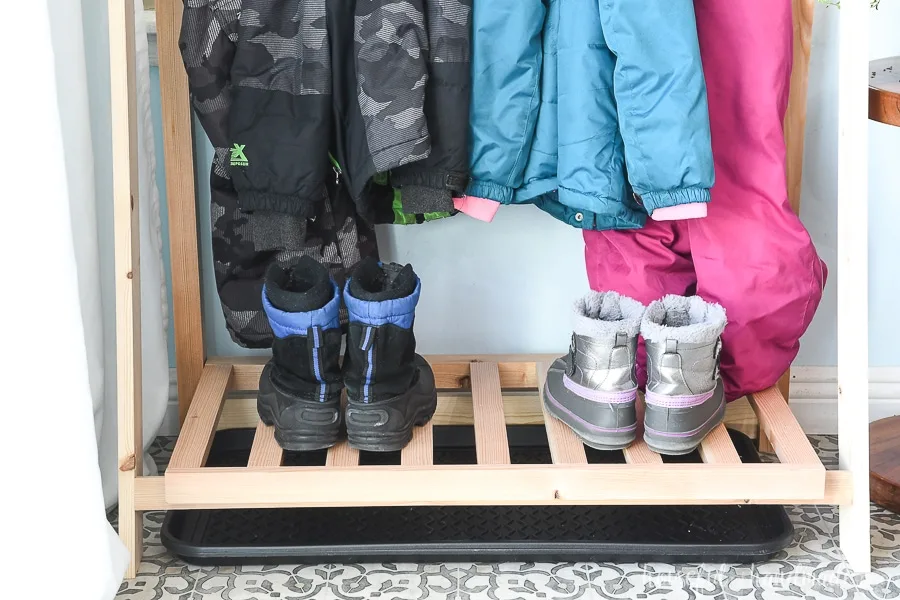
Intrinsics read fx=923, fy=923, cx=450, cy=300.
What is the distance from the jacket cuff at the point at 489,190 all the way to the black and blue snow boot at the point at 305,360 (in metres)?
0.24

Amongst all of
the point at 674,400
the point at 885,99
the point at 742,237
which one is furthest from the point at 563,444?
the point at 885,99

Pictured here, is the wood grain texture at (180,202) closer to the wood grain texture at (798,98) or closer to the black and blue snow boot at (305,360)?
the black and blue snow boot at (305,360)

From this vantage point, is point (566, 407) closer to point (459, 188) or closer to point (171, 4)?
point (459, 188)

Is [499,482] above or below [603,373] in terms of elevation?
below

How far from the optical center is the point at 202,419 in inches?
53.3

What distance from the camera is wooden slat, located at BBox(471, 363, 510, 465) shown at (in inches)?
49.3

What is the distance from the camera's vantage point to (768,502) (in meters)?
1.22

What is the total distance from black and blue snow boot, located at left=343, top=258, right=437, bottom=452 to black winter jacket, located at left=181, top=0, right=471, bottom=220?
129 millimetres

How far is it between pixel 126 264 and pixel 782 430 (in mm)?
932

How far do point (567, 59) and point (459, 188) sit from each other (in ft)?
0.72

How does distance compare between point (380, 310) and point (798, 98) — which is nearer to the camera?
point (380, 310)

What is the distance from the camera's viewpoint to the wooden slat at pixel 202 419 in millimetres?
1248

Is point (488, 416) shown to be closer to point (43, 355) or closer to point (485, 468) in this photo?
point (485, 468)

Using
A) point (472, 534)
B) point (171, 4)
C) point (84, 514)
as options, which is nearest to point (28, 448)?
point (84, 514)
